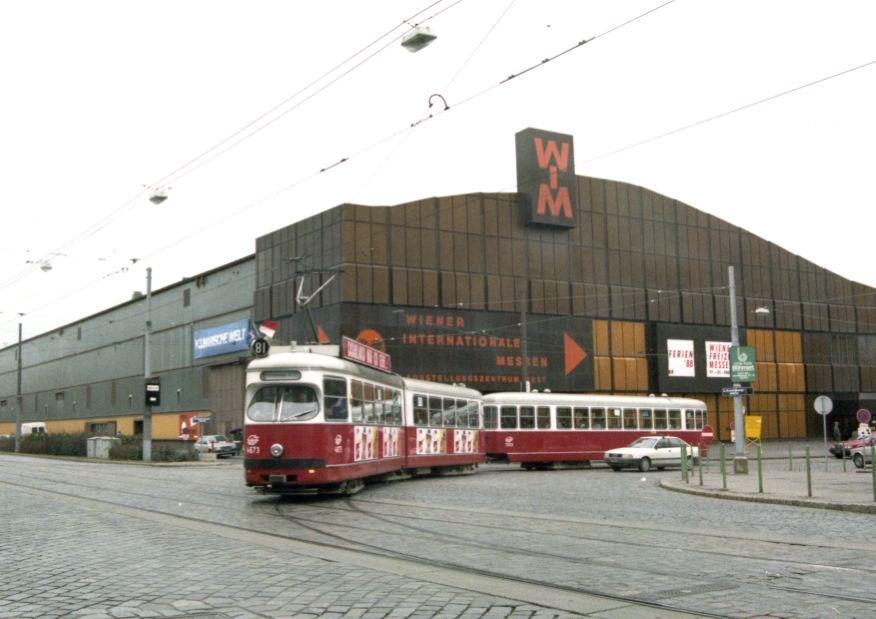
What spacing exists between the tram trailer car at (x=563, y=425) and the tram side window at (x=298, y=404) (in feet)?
53.9

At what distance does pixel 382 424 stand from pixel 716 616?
16.6 meters

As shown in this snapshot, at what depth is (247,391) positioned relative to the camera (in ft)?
63.8

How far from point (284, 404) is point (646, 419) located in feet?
78.3

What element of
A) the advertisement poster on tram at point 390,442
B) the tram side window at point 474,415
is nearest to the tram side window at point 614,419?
the tram side window at point 474,415

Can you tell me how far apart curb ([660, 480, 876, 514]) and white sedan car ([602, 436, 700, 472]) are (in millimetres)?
10056

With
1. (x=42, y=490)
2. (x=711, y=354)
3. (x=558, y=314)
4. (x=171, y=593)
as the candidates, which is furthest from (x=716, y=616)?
(x=711, y=354)

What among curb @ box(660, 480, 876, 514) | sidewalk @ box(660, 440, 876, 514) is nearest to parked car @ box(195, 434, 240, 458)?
sidewalk @ box(660, 440, 876, 514)

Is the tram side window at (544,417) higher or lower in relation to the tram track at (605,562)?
higher

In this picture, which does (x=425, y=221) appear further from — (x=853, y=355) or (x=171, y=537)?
(x=171, y=537)

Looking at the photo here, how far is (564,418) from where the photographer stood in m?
36.7

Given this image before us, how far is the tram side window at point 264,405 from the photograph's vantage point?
19219 mm

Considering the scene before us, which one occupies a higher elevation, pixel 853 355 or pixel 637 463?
pixel 853 355

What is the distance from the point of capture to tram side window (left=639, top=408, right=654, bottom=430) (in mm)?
39469

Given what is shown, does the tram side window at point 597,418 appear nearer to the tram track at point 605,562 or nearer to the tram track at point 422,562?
→ the tram track at point 422,562
